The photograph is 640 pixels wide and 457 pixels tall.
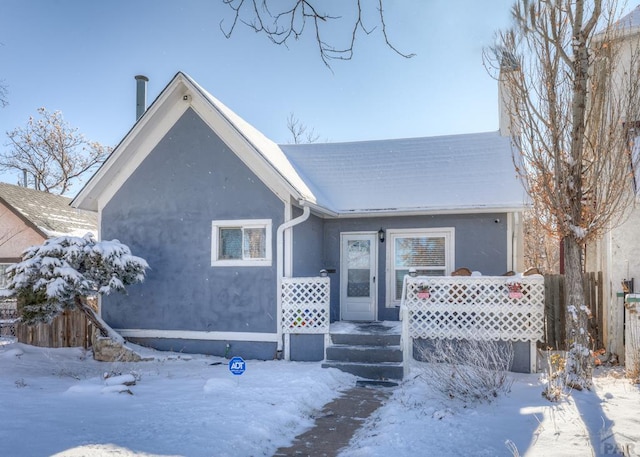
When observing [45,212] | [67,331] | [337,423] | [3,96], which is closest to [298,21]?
[337,423]

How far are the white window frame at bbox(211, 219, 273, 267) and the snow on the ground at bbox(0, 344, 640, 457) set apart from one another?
2255mm

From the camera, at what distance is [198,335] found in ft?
32.6

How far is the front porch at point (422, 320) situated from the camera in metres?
8.73

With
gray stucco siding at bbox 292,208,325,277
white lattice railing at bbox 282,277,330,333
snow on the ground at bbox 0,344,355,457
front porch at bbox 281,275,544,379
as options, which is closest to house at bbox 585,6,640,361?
front porch at bbox 281,275,544,379

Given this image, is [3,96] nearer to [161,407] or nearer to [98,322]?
[98,322]

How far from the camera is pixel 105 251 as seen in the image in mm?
9258

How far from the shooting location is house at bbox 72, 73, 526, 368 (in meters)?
9.62

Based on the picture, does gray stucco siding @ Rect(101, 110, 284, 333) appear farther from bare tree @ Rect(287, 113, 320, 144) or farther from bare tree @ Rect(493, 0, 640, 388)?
bare tree @ Rect(287, 113, 320, 144)

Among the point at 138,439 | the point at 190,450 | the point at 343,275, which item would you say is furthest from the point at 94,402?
the point at 343,275

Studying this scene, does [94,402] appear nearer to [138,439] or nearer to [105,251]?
[138,439]

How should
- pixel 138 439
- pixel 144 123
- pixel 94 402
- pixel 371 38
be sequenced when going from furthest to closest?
pixel 144 123
pixel 94 402
pixel 138 439
pixel 371 38

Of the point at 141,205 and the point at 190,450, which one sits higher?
the point at 141,205

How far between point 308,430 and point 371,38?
14.6 feet

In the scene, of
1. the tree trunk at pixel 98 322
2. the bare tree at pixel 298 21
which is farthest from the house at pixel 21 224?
the bare tree at pixel 298 21
